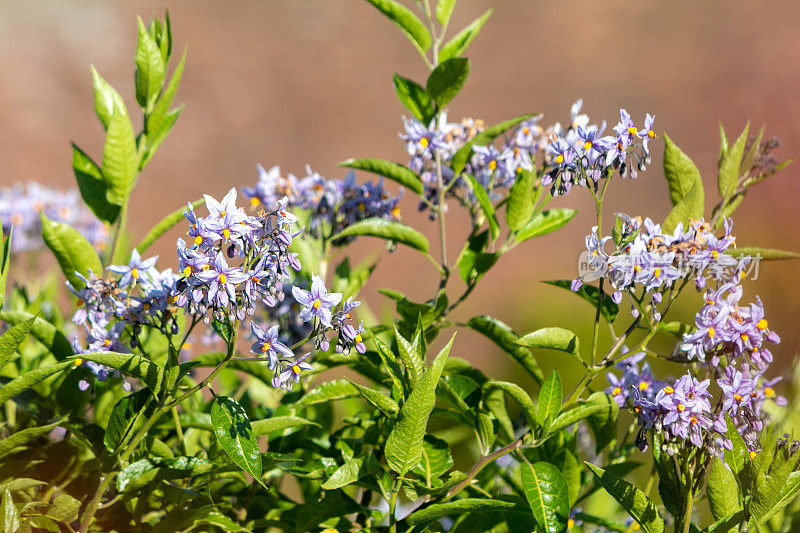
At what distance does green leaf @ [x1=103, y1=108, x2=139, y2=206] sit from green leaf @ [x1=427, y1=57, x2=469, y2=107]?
48 centimetres

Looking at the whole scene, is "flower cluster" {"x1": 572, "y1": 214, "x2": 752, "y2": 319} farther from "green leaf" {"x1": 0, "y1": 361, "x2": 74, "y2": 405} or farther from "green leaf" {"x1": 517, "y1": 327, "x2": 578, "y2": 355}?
"green leaf" {"x1": 0, "y1": 361, "x2": 74, "y2": 405}

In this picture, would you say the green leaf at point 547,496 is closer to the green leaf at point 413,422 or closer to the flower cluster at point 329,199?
the green leaf at point 413,422

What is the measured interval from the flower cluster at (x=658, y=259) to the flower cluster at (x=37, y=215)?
5.41ft

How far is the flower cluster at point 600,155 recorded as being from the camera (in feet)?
3.57

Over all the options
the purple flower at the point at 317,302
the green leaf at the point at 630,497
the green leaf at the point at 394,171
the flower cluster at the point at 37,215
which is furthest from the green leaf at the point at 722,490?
the flower cluster at the point at 37,215

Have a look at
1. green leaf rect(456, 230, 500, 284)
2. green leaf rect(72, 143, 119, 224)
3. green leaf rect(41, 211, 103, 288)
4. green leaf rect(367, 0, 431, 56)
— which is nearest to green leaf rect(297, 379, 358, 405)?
green leaf rect(456, 230, 500, 284)

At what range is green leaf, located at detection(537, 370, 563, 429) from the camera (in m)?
1.05

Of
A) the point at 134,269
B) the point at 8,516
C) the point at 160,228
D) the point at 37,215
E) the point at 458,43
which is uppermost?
the point at 37,215

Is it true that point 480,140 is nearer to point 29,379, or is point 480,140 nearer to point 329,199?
point 329,199

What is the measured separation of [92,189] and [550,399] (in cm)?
81

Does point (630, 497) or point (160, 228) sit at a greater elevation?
point (160, 228)

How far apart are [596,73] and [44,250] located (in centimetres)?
807

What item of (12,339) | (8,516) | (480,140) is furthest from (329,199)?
(8,516)

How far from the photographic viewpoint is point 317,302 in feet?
3.22
